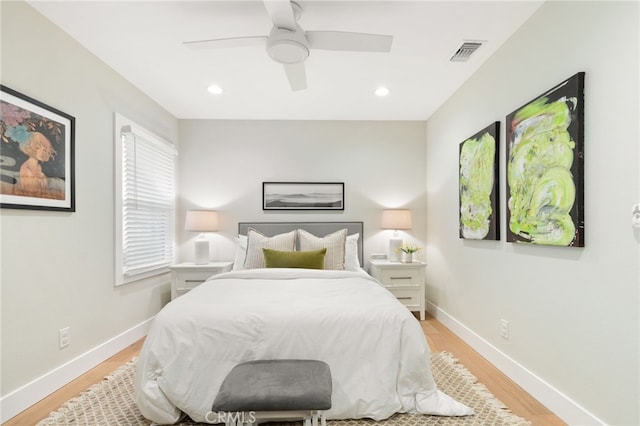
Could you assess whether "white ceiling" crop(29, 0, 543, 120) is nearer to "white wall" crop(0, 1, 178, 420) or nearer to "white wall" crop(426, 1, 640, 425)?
"white wall" crop(0, 1, 178, 420)

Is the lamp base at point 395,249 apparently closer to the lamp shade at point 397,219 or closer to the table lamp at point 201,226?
the lamp shade at point 397,219

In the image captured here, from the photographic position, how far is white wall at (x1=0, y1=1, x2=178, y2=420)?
196cm

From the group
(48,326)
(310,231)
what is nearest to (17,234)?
(48,326)

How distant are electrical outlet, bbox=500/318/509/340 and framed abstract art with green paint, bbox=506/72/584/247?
638mm

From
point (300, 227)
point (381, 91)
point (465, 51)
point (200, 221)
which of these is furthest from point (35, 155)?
point (465, 51)

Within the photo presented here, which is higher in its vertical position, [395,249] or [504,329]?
[395,249]

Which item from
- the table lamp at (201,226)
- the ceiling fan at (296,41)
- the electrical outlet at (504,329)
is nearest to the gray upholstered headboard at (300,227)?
the table lamp at (201,226)

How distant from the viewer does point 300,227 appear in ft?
13.5

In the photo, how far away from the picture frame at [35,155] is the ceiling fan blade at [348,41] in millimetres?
1810

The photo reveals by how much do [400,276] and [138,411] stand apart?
280 centimetres

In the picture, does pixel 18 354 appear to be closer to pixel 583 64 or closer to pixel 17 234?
pixel 17 234

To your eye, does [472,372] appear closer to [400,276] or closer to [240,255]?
[400,276]

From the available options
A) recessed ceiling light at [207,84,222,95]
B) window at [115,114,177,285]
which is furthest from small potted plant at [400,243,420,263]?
window at [115,114,177,285]

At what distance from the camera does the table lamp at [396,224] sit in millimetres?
4012
